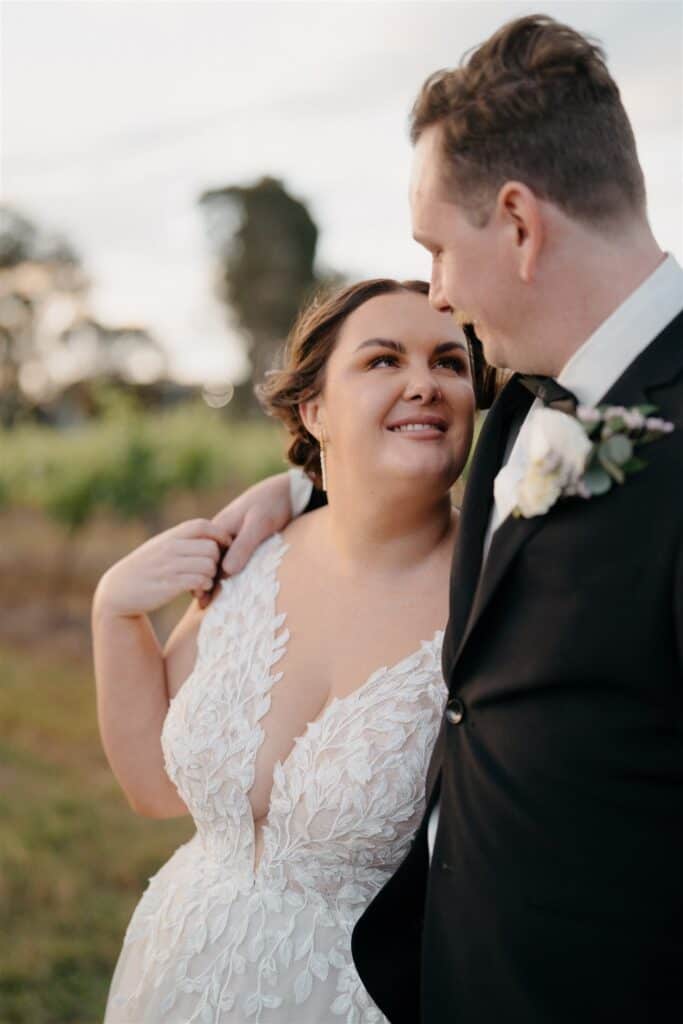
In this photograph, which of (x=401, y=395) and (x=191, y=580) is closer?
(x=401, y=395)

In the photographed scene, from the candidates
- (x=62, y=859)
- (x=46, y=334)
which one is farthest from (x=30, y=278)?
(x=62, y=859)

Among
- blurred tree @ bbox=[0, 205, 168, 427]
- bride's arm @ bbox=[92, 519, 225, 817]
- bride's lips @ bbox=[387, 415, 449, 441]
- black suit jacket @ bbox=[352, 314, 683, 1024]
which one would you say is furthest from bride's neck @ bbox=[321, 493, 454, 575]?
blurred tree @ bbox=[0, 205, 168, 427]

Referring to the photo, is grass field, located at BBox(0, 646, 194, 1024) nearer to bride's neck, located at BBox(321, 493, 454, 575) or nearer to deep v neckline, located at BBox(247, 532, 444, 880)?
deep v neckline, located at BBox(247, 532, 444, 880)

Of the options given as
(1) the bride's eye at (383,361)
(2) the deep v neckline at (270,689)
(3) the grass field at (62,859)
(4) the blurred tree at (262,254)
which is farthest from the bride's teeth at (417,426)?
(4) the blurred tree at (262,254)

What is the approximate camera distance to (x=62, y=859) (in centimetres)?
618

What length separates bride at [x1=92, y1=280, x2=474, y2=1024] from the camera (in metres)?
2.53

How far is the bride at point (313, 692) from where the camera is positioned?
253cm

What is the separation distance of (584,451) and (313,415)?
4.11 ft

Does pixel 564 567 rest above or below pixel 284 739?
above

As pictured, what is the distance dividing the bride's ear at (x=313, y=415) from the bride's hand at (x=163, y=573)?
1.19ft

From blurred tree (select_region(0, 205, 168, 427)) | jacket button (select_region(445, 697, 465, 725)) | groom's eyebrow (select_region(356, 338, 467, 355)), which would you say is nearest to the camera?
jacket button (select_region(445, 697, 465, 725))

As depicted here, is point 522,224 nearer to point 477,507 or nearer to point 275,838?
point 477,507

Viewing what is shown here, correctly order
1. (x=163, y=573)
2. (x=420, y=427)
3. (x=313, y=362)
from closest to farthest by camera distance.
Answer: (x=420, y=427) → (x=313, y=362) → (x=163, y=573)

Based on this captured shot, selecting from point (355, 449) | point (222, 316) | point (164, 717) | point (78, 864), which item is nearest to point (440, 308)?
point (355, 449)
